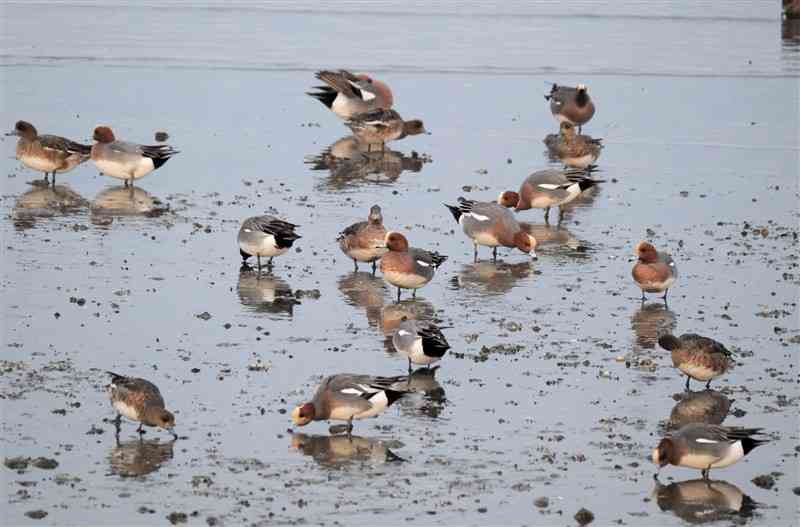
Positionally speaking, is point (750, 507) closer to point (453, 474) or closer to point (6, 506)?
point (453, 474)

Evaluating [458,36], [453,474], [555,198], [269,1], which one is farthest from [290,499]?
[269,1]

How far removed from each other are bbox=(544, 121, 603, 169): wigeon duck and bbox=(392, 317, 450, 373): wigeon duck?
919 centimetres

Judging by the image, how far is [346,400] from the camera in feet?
38.6

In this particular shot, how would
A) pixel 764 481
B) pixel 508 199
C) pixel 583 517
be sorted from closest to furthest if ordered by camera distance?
pixel 583 517, pixel 764 481, pixel 508 199

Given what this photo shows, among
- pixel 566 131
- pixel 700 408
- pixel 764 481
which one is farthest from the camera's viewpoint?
pixel 566 131

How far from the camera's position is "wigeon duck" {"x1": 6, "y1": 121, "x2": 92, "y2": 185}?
20.4 m

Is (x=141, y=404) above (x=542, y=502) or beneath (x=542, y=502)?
above

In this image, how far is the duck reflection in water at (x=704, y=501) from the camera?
10.5m

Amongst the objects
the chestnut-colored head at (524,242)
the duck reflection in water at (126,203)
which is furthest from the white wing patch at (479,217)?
the duck reflection in water at (126,203)

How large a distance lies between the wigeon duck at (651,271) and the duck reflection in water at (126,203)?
6523mm

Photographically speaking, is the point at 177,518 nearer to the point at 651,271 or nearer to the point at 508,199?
the point at 651,271

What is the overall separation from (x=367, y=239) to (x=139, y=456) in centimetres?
590

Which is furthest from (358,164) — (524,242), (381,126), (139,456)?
(139,456)

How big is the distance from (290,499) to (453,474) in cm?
128
